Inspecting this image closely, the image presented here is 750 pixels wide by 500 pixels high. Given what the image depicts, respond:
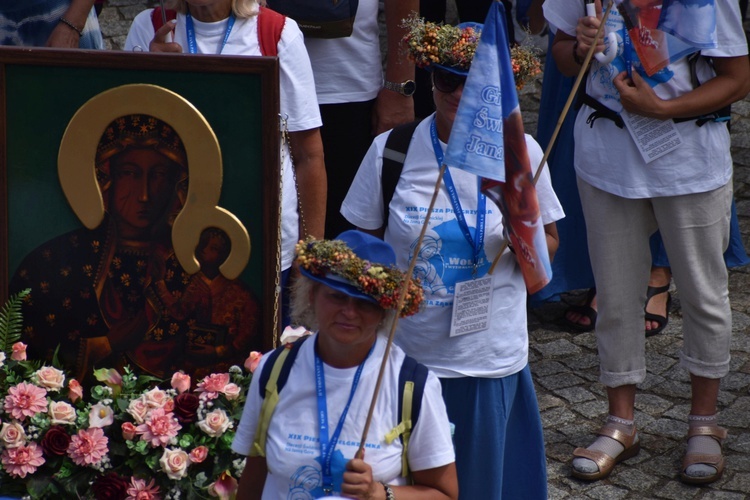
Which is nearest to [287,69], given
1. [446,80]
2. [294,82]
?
[294,82]

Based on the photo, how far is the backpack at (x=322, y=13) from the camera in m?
4.78

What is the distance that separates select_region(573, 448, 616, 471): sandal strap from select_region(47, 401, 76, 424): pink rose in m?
2.06

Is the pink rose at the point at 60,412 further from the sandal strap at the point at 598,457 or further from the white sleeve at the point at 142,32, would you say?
the sandal strap at the point at 598,457

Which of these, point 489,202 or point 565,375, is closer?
point 489,202

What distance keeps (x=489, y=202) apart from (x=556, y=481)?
5.23 ft

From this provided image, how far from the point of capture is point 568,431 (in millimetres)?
5188

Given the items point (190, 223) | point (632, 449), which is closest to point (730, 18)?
point (632, 449)

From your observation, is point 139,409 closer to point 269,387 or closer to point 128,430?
point 128,430

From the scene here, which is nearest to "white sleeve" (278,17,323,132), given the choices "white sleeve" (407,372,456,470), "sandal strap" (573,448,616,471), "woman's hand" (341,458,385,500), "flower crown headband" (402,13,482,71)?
"flower crown headband" (402,13,482,71)

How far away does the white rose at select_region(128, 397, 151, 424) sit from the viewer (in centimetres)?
368

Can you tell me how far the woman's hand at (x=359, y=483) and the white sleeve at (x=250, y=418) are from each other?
31cm

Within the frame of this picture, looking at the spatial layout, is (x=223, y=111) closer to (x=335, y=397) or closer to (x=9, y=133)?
(x=9, y=133)

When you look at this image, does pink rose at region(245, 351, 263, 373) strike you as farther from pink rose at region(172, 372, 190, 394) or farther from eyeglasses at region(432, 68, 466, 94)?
eyeglasses at region(432, 68, 466, 94)

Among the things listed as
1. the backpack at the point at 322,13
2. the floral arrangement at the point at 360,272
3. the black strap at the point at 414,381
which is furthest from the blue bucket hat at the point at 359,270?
the backpack at the point at 322,13
